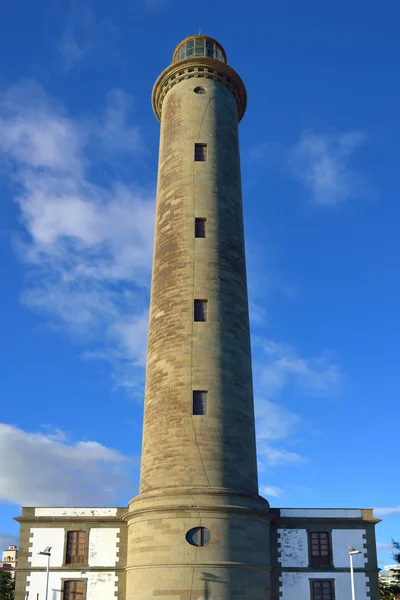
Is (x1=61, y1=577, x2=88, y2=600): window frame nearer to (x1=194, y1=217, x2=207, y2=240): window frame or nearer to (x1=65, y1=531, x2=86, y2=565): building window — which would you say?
(x1=65, y1=531, x2=86, y2=565): building window

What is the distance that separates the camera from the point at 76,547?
2984 cm

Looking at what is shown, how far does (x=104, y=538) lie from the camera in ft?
97.6

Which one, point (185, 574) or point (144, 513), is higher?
point (144, 513)

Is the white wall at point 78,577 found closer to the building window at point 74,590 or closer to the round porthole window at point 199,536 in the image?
the building window at point 74,590

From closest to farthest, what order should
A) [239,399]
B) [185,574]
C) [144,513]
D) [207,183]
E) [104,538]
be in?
[185,574], [144,513], [239,399], [104,538], [207,183]

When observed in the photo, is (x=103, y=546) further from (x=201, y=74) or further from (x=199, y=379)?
(x=201, y=74)

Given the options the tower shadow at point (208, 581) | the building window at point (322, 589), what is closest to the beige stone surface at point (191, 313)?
the tower shadow at point (208, 581)

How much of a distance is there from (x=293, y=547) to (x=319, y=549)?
1319mm

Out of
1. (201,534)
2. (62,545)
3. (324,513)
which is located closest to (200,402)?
(201,534)

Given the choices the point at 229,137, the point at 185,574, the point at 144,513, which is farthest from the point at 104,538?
the point at 229,137

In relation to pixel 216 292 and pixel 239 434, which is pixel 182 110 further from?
pixel 239 434

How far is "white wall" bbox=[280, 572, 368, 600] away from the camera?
28.6 meters

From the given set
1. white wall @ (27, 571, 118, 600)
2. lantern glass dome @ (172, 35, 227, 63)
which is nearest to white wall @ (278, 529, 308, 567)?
white wall @ (27, 571, 118, 600)

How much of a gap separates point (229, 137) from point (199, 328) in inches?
463
